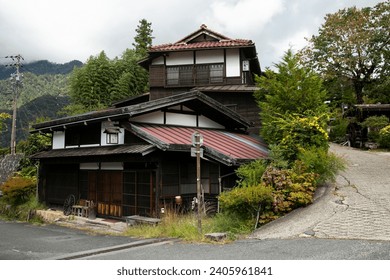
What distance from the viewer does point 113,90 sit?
3434 cm

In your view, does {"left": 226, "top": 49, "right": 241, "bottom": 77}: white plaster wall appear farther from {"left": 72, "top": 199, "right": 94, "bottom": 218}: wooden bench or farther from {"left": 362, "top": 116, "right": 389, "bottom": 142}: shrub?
{"left": 72, "top": 199, "right": 94, "bottom": 218}: wooden bench

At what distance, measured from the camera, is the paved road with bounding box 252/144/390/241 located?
8.06 metres

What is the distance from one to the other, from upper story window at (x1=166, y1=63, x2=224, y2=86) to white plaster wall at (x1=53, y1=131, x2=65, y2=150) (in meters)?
9.04

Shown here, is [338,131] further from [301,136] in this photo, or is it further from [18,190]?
[18,190]

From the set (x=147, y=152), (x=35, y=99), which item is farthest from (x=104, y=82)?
(x=35, y=99)

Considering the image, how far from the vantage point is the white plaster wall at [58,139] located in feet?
54.3

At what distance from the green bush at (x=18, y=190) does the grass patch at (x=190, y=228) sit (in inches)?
397

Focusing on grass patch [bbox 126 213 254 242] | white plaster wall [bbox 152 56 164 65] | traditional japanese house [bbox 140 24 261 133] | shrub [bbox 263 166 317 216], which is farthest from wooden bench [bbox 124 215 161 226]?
white plaster wall [bbox 152 56 164 65]

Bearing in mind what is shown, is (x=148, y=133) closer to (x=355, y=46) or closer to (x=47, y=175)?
(x=47, y=175)

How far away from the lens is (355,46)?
27.0 metres

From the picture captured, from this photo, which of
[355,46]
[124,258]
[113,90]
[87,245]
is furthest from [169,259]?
[113,90]

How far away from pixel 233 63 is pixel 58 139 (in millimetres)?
12222

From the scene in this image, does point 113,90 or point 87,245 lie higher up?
point 113,90

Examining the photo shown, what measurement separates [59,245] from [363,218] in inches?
345
